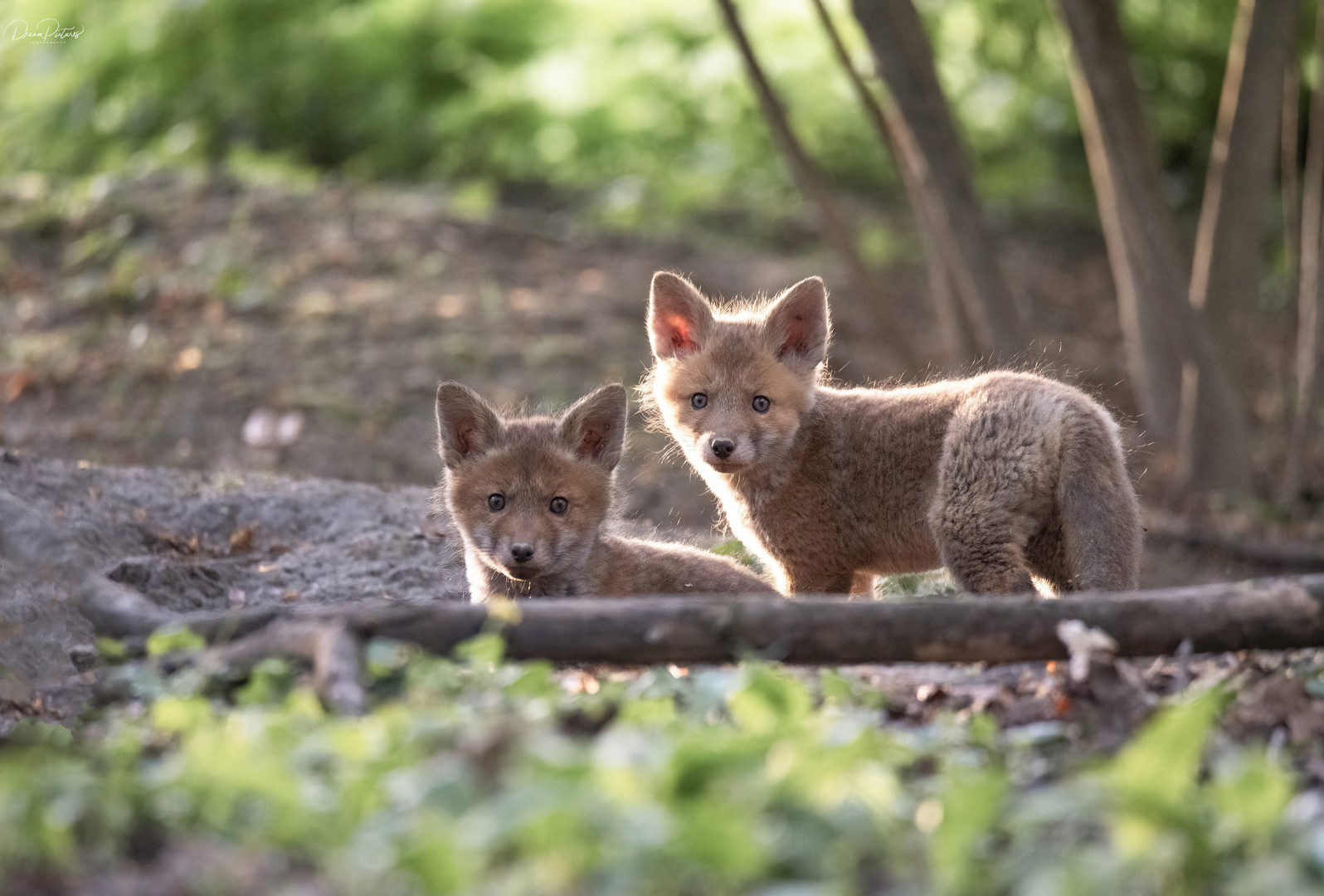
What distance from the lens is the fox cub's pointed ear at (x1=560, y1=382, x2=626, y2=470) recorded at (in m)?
5.86

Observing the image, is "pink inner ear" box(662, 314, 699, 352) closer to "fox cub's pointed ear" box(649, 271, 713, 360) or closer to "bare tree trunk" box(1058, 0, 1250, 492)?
"fox cub's pointed ear" box(649, 271, 713, 360)

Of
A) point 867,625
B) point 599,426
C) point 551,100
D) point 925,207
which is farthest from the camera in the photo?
point 551,100

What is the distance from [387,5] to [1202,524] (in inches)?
464

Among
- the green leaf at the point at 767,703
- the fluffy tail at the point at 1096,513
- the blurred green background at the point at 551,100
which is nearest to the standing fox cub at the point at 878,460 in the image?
the fluffy tail at the point at 1096,513

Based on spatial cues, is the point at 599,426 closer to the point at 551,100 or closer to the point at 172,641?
the point at 172,641

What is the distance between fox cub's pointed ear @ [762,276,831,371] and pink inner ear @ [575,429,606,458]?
994 mm

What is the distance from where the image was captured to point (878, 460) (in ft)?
19.3

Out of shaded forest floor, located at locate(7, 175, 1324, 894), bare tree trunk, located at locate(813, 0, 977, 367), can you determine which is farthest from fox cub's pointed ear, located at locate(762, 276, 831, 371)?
bare tree trunk, located at locate(813, 0, 977, 367)

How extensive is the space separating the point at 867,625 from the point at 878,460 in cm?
221

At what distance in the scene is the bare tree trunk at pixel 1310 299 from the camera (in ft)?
32.9

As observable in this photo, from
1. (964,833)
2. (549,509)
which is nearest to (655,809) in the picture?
(964,833)

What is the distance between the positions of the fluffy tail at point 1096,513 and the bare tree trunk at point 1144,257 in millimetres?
4235

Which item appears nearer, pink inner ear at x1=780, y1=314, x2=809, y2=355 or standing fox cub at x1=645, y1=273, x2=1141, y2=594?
standing fox cub at x1=645, y1=273, x2=1141, y2=594

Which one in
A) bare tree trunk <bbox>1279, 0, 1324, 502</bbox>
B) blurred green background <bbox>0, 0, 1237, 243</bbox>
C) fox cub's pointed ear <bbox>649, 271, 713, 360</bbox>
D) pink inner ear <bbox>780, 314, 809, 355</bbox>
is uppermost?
blurred green background <bbox>0, 0, 1237, 243</bbox>
